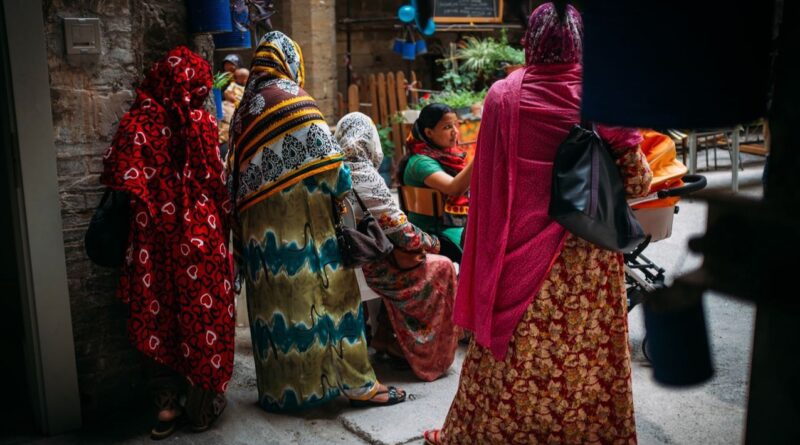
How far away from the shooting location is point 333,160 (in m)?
3.92

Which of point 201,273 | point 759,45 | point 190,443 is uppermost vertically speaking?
point 759,45

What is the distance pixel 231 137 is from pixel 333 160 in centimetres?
62

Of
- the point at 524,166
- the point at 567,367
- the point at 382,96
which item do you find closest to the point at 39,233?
the point at 524,166

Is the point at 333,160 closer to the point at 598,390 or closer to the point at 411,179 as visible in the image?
the point at 411,179

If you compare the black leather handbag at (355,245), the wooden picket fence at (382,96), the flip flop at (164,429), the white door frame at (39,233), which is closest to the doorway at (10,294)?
the white door frame at (39,233)

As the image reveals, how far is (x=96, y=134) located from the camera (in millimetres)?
3885

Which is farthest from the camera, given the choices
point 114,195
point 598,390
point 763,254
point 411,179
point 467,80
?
point 467,80

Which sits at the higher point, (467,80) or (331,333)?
(467,80)

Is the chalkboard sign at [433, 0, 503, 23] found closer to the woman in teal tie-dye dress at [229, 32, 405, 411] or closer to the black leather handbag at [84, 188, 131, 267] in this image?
the woman in teal tie-dye dress at [229, 32, 405, 411]

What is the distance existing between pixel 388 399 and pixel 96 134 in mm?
2014

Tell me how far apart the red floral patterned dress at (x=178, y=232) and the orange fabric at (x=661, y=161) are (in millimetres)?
2311

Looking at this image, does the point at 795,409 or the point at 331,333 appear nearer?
the point at 795,409

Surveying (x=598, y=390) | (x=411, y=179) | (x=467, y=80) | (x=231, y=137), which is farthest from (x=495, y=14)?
(x=598, y=390)

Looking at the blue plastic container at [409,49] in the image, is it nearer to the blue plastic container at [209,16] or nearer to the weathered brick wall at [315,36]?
the weathered brick wall at [315,36]
